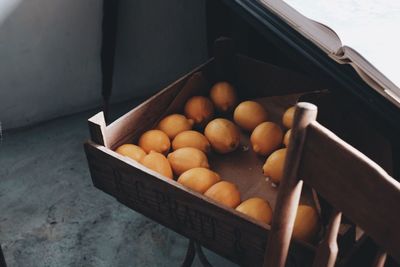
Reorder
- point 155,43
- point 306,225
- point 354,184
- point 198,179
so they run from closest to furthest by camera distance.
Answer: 1. point 354,184
2. point 306,225
3. point 198,179
4. point 155,43

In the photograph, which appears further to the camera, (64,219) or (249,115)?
(64,219)

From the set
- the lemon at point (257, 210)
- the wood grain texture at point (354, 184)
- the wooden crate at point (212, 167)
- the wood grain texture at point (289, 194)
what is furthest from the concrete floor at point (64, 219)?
the wood grain texture at point (354, 184)

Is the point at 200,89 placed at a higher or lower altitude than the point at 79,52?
higher

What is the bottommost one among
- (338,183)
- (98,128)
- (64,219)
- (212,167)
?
(64,219)

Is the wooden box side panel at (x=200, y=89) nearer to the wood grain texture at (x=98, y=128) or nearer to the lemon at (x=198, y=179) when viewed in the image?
the wood grain texture at (x=98, y=128)

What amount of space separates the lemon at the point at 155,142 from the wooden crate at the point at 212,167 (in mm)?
32

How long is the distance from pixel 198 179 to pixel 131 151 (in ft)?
0.50

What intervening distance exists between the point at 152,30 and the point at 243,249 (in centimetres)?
149

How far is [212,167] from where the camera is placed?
3.39ft

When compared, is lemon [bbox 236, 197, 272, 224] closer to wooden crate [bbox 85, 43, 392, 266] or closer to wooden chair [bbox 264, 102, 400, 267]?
wooden crate [bbox 85, 43, 392, 266]

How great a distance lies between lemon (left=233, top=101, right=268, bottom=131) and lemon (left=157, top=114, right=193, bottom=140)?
0.12m

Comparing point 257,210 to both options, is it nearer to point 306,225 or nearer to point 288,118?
point 306,225

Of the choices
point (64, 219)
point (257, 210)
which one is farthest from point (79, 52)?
point (257, 210)

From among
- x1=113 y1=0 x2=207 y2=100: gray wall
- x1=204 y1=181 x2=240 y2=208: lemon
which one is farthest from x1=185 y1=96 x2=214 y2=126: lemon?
x1=113 y1=0 x2=207 y2=100: gray wall
